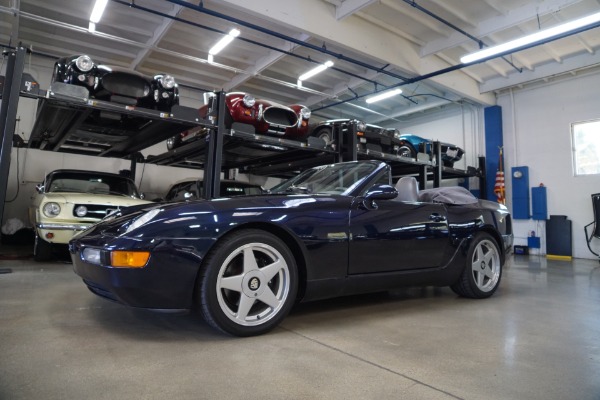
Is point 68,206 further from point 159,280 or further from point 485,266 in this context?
point 485,266

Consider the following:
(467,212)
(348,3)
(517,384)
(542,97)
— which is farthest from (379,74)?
(517,384)

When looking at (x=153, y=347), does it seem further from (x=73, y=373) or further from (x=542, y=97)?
(x=542, y=97)

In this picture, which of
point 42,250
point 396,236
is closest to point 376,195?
point 396,236

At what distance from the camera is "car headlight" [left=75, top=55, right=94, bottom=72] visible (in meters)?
3.96

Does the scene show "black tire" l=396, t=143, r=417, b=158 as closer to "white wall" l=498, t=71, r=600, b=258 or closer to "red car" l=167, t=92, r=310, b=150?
"red car" l=167, t=92, r=310, b=150

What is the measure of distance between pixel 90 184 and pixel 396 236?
4.76m

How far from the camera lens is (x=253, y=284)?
199 centimetres

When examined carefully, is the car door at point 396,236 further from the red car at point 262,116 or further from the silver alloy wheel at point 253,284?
the red car at point 262,116

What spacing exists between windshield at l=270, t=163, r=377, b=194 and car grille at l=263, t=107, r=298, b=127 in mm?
2276

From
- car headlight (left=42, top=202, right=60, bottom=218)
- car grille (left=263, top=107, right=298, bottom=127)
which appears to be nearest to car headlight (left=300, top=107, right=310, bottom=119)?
car grille (left=263, top=107, right=298, bottom=127)

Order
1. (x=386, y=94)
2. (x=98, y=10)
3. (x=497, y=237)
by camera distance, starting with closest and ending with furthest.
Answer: (x=497, y=237) → (x=98, y=10) → (x=386, y=94)

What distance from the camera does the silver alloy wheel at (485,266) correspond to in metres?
3.19

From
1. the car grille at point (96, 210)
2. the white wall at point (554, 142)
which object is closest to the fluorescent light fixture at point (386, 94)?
the white wall at point (554, 142)

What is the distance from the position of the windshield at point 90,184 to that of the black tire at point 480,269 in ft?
15.1
